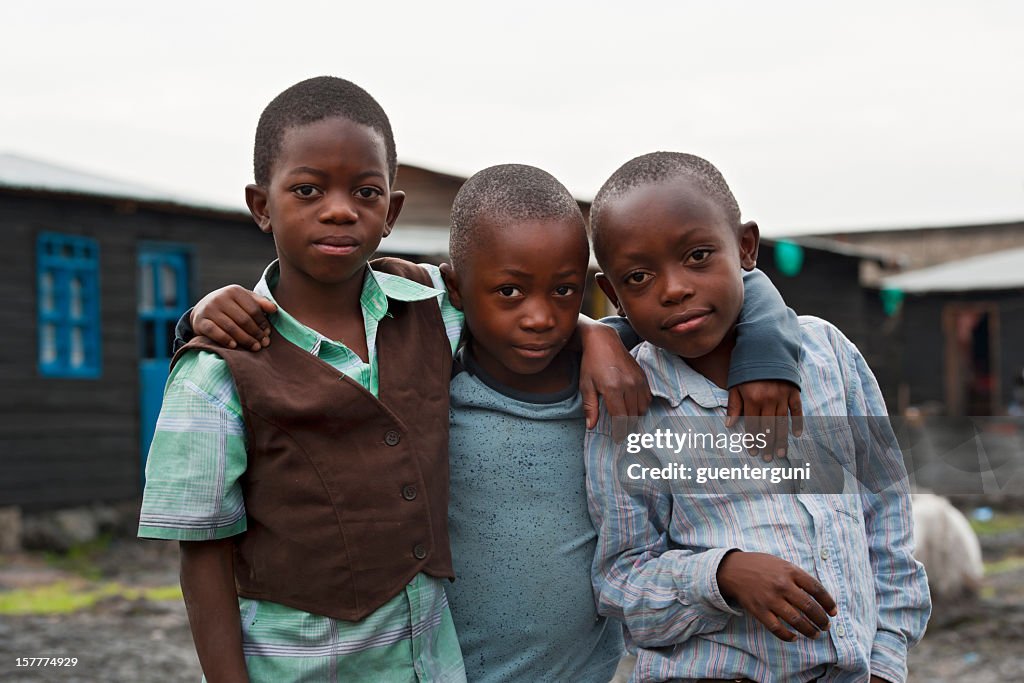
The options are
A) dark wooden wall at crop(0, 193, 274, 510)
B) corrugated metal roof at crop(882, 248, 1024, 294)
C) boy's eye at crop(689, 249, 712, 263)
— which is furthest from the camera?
corrugated metal roof at crop(882, 248, 1024, 294)

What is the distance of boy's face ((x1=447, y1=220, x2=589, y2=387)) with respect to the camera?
1831mm

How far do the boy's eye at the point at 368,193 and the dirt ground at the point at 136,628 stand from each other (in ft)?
14.2

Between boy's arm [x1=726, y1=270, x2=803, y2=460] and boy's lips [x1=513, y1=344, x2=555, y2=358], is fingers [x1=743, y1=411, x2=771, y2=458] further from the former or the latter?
boy's lips [x1=513, y1=344, x2=555, y2=358]

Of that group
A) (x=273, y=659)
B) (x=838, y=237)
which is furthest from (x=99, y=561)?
(x=838, y=237)

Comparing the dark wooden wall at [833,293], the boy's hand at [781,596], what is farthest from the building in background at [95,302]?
the boy's hand at [781,596]

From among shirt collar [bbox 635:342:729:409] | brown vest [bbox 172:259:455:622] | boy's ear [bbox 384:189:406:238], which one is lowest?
brown vest [bbox 172:259:455:622]

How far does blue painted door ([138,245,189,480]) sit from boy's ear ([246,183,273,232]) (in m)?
8.67

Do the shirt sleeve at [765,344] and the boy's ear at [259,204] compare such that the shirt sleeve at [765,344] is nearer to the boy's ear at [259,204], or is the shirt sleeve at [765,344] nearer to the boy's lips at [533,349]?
the boy's lips at [533,349]

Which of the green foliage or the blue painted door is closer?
the green foliage

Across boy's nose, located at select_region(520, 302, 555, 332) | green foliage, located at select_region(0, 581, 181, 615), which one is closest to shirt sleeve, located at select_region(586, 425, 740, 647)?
boy's nose, located at select_region(520, 302, 555, 332)

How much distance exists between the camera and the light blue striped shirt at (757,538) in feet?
5.62

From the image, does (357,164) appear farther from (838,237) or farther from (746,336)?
(838,237)

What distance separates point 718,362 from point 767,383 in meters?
0.14

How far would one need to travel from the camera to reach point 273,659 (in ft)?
5.46
